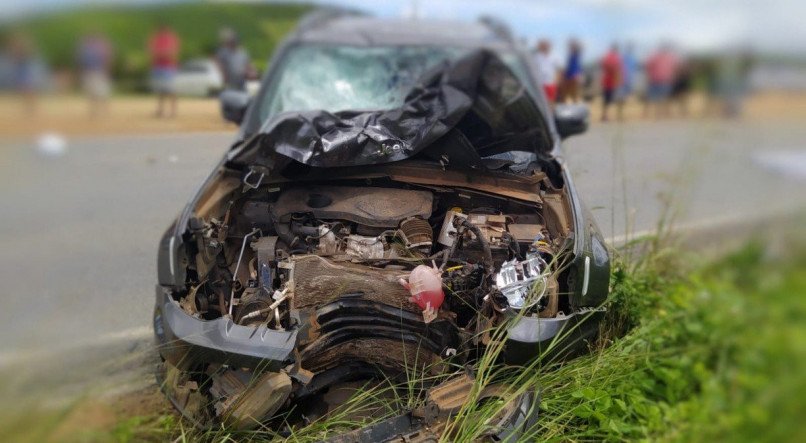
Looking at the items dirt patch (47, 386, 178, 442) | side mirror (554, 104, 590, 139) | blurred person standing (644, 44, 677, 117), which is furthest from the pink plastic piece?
blurred person standing (644, 44, 677, 117)

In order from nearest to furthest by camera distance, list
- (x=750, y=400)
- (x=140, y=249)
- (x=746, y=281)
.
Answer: (x=750, y=400)
(x=746, y=281)
(x=140, y=249)

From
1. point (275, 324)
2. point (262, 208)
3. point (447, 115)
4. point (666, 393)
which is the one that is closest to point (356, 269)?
point (275, 324)

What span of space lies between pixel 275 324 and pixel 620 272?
191 centimetres

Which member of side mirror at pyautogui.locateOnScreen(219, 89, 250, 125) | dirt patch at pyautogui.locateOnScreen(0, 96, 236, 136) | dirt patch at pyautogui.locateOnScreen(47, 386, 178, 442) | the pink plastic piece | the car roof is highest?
dirt patch at pyautogui.locateOnScreen(0, 96, 236, 136)

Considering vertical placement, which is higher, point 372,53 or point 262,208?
point 372,53

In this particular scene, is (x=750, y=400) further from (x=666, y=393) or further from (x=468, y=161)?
(x=468, y=161)

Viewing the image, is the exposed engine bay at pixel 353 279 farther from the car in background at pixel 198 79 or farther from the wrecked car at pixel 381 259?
the car in background at pixel 198 79

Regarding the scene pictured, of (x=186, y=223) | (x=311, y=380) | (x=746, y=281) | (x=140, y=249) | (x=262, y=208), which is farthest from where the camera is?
(x=140, y=249)

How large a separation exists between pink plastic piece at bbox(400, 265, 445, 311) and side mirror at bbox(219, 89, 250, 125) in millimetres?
2244

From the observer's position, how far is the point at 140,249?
4.95 m

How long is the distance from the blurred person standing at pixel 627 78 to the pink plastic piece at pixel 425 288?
7.03 m

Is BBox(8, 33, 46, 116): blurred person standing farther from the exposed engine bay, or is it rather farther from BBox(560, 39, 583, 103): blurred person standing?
BBox(560, 39, 583, 103): blurred person standing

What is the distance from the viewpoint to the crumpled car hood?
3.15 metres

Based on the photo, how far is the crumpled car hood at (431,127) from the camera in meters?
3.15
